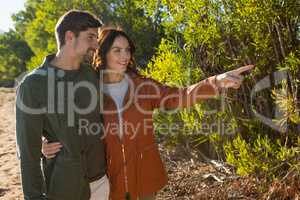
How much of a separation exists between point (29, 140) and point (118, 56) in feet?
2.89

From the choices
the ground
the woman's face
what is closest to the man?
the woman's face

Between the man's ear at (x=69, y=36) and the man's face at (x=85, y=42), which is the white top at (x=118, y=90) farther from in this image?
the man's ear at (x=69, y=36)

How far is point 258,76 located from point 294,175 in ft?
3.70

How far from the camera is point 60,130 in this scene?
2.55 m

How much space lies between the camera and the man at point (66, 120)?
2.42 m

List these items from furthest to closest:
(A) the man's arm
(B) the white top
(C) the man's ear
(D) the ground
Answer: (D) the ground
(B) the white top
(C) the man's ear
(A) the man's arm

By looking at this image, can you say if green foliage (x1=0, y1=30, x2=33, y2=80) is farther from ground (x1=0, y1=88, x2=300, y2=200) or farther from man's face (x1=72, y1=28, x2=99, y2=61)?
man's face (x1=72, y1=28, x2=99, y2=61)

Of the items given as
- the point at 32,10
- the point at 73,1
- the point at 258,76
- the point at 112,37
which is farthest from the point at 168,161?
the point at 32,10

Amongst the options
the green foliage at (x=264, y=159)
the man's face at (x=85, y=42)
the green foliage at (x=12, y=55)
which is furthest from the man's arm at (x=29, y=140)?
the green foliage at (x=12, y=55)

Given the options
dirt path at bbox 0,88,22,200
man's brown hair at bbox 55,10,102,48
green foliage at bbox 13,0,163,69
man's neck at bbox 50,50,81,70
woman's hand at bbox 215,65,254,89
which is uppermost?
green foliage at bbox 13,0,163,69

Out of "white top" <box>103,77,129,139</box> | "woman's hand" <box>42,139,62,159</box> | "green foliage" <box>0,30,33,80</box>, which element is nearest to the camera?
"woman's hand" <box>42,139,62,159</box>

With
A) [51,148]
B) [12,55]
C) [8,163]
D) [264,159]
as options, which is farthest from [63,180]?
[12,55]

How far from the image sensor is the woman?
2.91 m

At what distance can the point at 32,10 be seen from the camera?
28625 millimetres
